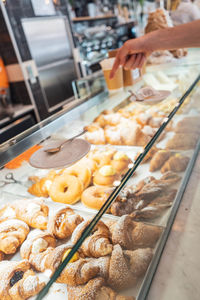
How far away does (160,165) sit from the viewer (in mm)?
1261

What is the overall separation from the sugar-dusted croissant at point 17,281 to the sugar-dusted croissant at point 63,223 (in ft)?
0.38

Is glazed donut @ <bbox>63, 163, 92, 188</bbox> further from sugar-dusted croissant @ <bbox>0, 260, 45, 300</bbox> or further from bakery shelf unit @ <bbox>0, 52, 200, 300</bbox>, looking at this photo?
sugar-dusted croissant @ <bbox>0, 260, 45, 300</bbox>

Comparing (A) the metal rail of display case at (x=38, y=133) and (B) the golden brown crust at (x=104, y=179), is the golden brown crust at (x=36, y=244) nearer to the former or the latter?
(B) the golden brown crust at (x=104, y=179)

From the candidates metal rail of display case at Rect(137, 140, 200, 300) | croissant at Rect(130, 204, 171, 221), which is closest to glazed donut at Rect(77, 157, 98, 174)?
croissant at Rect(130, 204, 171, 221)

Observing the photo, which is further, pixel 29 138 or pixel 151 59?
pixel 151 59

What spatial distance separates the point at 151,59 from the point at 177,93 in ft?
3.07

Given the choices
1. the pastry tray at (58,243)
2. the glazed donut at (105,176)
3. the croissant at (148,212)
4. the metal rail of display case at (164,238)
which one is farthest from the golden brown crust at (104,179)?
the metal rail of display case at (164,238)

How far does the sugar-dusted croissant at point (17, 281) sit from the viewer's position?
561 mm

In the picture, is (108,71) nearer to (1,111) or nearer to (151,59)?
(151,59)

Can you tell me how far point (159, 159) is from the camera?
1.25m

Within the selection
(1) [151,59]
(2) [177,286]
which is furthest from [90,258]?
(1) [151,59]

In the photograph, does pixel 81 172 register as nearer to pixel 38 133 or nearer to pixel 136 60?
pixel 38 133

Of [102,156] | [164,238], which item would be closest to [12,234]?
[102,156]

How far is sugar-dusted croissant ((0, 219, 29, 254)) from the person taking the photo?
688mm
